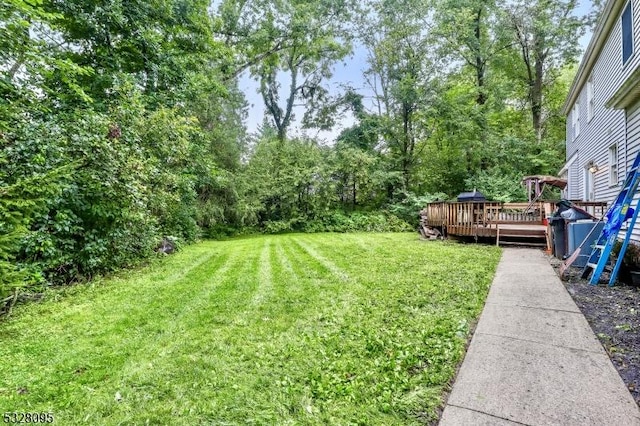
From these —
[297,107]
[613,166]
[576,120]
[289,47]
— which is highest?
[289,47]

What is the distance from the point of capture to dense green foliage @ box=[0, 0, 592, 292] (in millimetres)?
6705

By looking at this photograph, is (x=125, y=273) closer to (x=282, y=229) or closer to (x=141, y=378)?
(x=141, y=378)

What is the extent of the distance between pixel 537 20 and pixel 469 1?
3700mm

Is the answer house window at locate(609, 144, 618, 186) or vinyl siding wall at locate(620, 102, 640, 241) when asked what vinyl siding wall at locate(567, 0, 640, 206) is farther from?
house window at locate(609, 144, 618, 186)

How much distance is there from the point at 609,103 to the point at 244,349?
804 centimetres

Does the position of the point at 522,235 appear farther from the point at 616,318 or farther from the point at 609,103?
the point at 616,318

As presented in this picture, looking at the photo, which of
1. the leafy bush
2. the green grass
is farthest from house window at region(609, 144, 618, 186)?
the leafy bush

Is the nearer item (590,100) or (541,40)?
(590,100)

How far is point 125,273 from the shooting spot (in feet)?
19.2

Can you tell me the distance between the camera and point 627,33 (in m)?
6.47

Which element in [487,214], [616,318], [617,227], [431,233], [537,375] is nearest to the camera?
[537,375]

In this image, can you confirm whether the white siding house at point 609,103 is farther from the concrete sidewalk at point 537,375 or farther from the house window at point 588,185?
the concrete sidewalk at point 537,375

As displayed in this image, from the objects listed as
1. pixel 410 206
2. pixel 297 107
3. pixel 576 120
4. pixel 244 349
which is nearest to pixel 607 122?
pixel 576 120

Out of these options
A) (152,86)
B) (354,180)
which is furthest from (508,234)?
(152,86)
